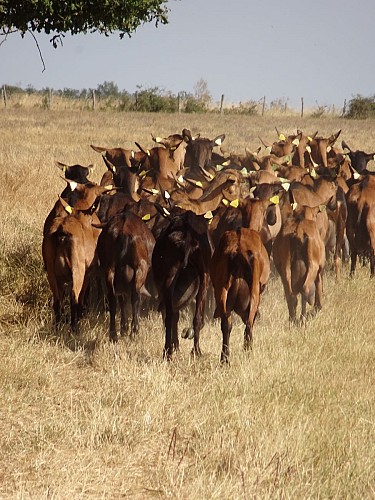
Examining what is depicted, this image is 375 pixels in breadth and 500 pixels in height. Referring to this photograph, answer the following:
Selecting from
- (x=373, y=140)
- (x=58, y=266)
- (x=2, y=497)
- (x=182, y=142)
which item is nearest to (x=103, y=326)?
(x=58, y=266)

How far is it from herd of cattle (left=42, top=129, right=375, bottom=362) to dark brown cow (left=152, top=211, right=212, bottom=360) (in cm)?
1

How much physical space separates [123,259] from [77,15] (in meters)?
4.21

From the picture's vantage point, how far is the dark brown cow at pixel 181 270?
8211 mm

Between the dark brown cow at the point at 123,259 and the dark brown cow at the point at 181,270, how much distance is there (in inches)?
11.9

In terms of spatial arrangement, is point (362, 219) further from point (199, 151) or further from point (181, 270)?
point (181, 270)

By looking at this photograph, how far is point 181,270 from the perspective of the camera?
27.3ft

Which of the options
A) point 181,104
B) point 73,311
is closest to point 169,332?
point 73,311

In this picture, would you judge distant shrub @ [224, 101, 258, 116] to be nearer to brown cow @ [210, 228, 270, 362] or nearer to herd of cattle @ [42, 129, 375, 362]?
herd of cattle @ [42, 129, 375, 362]

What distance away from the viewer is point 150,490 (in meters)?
5.70

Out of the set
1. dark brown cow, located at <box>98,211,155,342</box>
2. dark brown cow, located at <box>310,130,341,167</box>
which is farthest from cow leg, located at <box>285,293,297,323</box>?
dark brown cow, located at <box>310,130,341,167</box>

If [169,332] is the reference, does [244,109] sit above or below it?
above

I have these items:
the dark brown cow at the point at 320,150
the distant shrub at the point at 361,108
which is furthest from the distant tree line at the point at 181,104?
the dark brown cow at the point at 320,150

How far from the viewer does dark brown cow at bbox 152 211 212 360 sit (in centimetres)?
821

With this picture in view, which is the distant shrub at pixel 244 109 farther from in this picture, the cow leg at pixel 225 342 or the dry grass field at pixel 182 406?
the cow leg at pixel 225 342
